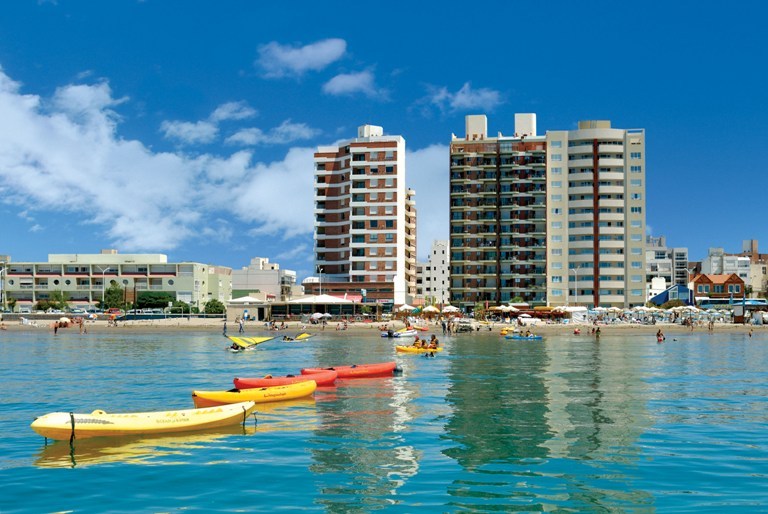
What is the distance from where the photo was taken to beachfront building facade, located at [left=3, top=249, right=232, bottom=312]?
16362cm

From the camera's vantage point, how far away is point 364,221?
132m

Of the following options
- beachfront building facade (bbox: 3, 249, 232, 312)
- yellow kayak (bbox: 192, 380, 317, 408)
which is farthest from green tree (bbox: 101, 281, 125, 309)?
yellow kayak (bbox: 192, 380, 317, 408)

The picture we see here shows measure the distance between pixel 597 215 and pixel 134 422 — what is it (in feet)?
394

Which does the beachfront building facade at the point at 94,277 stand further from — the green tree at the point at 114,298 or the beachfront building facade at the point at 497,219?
the beachfront building facade at the point at 497,219

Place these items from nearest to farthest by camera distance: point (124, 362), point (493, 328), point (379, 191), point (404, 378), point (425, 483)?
point (425, 483), point (404, 378), point (124, 362), point (493, 328), point (379, 191)

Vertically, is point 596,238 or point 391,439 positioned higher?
point 596,238

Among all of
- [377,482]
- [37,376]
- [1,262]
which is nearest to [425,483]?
[377,482]

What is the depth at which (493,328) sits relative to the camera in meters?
100

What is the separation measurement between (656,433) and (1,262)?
6621 inches

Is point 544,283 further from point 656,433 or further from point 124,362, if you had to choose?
point 656,433

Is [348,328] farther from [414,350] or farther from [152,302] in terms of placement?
[152,302]

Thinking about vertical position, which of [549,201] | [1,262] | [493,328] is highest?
[549,201]

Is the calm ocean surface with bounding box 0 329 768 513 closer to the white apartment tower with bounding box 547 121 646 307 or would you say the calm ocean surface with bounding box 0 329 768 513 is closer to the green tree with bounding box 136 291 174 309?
the white apartment tower with bounding box 547 121 646 307

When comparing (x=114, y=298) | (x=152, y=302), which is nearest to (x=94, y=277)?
(x=114, y=298)
